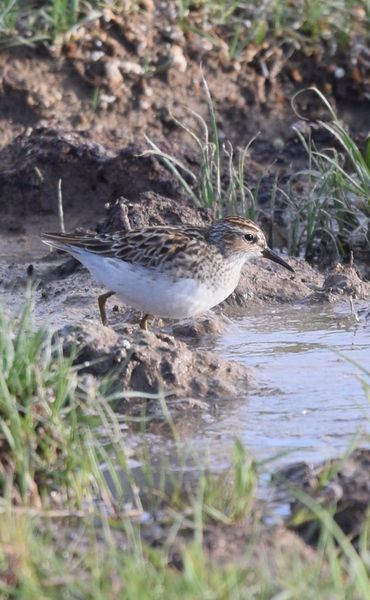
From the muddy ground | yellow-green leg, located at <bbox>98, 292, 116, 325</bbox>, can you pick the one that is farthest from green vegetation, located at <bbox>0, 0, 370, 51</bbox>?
yellow-green leg, located at <bbox>98, 292, 116, 325</bbox>

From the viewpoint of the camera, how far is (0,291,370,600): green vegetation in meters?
3.75

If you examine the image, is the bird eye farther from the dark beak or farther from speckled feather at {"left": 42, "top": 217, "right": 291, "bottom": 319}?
the dark beak

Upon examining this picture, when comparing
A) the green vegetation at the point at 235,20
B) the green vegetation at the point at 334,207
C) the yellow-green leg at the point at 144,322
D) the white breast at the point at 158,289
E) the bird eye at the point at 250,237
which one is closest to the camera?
the white breast at the point at 158,289

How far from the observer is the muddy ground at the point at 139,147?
8.06m

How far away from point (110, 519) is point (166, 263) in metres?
2.67

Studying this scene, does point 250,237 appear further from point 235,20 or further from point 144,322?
point 235,20

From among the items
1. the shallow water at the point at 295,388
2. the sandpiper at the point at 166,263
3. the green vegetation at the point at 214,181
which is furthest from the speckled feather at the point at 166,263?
the green vegetation at the point at 214,181

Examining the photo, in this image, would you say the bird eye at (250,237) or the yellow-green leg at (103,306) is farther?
the bird eye at (250,237)

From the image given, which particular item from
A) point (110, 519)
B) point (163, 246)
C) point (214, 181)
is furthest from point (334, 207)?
point (110, 519)

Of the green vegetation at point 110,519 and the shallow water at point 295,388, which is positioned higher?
the green vegetation at point 110,519

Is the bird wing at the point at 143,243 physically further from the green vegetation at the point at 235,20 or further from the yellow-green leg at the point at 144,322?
the green vegetation at the point at 235,20

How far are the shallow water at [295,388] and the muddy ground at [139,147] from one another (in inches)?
6.7

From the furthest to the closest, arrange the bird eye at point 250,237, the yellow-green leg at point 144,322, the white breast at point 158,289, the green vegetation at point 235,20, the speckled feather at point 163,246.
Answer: the green vegetation at point 235,20, the bird eye at point 250,237, the yellow-green leg at point 144,322, the speckled feather at point 163,246, the white breast at point 158,289

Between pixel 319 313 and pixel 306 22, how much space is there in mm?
3803
